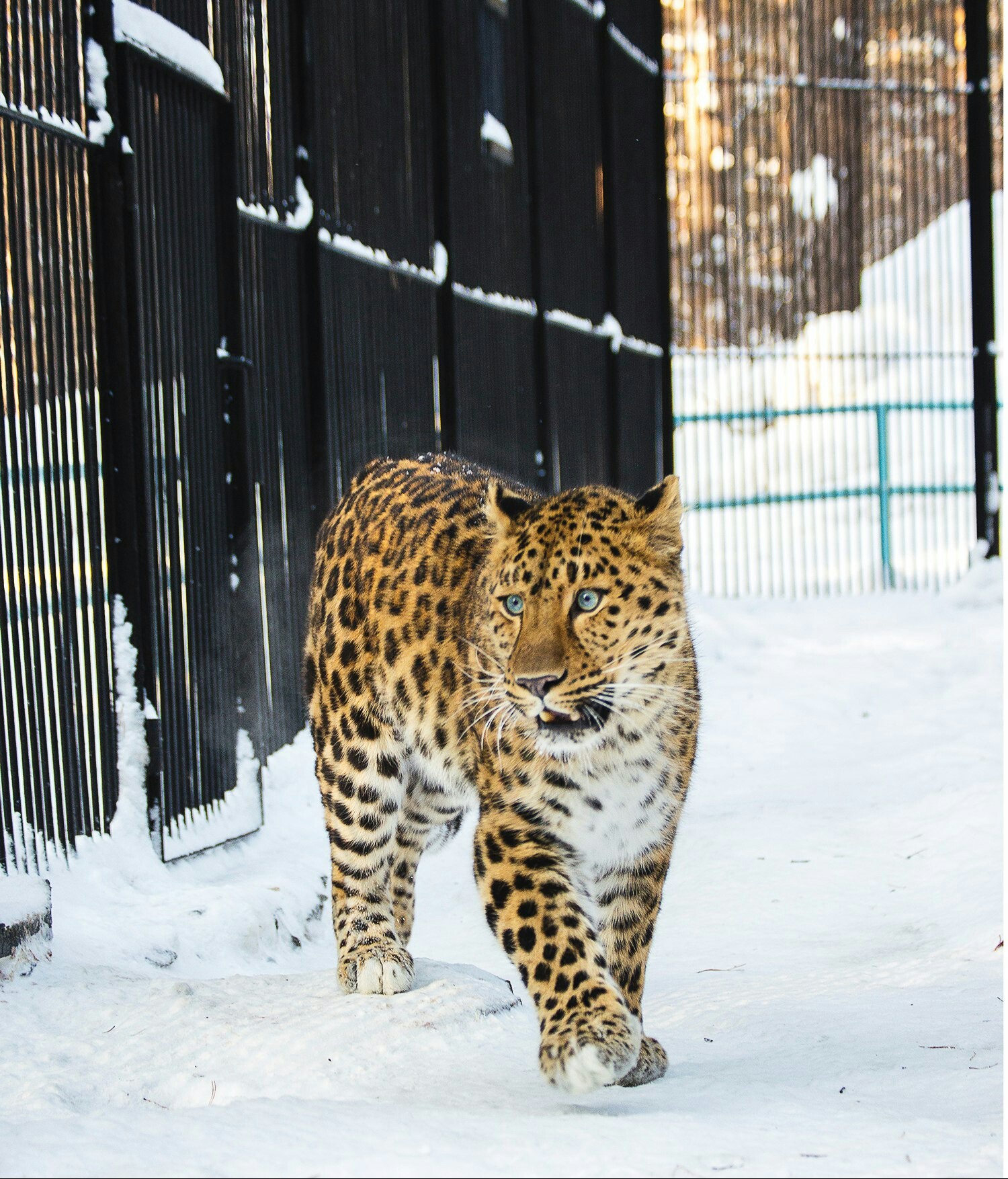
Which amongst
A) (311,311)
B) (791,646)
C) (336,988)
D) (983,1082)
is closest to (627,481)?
(791,646)

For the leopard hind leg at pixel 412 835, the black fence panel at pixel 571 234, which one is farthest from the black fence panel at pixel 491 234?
the leopard hind leg at pixel 412 835

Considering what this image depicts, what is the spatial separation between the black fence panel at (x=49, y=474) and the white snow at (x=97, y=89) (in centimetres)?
4

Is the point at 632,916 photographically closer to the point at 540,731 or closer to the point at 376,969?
the point at 540,731

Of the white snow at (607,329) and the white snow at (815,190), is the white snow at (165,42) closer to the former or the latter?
the white snow at (607,329)

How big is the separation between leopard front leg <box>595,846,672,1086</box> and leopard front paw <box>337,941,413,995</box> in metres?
0.81

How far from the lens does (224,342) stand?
259 inches

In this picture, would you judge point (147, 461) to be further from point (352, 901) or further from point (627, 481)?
point (627, 481)

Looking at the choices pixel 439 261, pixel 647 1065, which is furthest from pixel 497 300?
pixel 647 1065

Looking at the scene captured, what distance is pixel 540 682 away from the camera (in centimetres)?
345

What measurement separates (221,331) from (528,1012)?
3433 mm

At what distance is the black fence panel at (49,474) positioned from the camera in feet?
16.4

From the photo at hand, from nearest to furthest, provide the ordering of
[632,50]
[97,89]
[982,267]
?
[97,89] → [632,50] → [982,267]

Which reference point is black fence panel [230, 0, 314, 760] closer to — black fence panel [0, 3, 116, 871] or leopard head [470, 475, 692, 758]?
black fence panel [0, 3, 116, 871]

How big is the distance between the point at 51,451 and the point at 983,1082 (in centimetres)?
357
